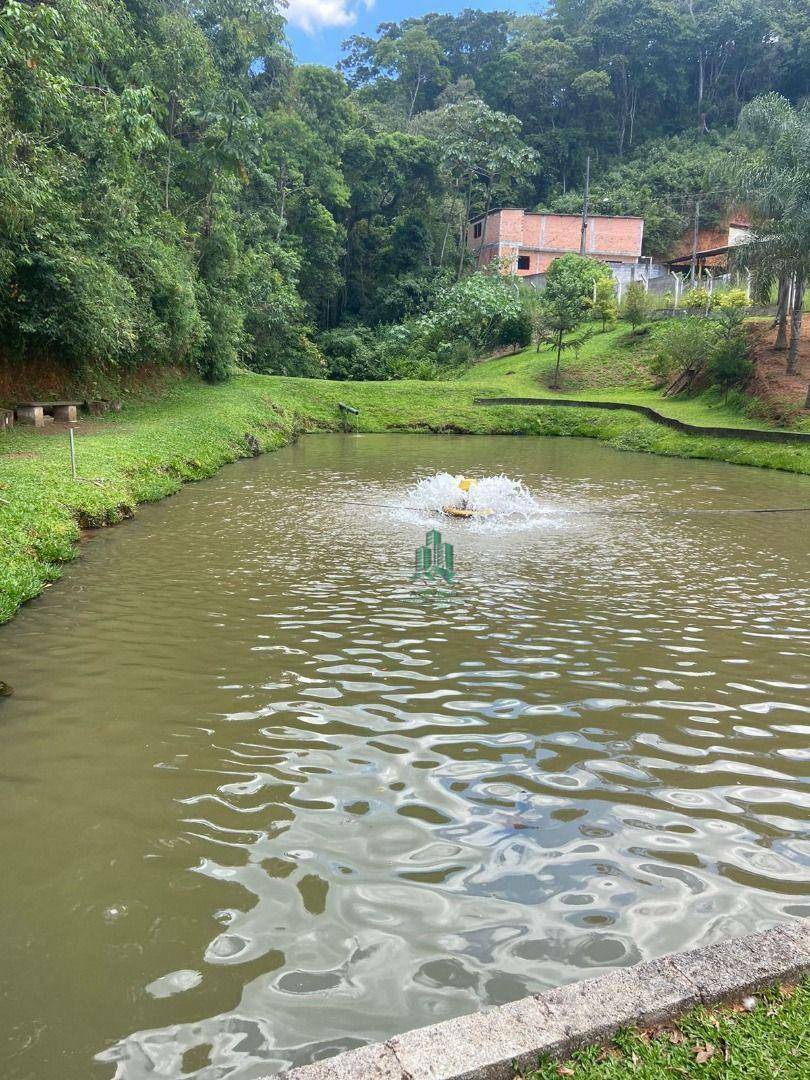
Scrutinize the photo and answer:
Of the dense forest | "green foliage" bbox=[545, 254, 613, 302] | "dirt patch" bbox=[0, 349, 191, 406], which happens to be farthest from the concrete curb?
"green foliage" bbox=[545, 254, 613, 302]

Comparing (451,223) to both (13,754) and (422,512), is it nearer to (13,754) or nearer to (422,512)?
(422,512)

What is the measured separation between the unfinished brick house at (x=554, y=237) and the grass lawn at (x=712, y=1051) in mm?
50452

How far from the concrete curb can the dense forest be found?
13.1 m

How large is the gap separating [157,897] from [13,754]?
1.75 meters

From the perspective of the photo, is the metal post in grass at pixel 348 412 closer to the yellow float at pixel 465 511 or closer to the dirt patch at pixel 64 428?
the dirt patch at pixel 64 428

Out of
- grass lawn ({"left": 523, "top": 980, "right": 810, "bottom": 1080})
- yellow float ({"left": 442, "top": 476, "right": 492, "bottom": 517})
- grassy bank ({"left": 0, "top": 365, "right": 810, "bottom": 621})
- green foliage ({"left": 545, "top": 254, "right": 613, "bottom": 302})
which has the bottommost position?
grass lawn ({"left": 523, "top": 980, "right": 810, "bottom": 1080})

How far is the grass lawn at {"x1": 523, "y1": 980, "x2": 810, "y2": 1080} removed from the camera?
6.93 feet

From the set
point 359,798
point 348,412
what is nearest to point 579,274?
point 348,412

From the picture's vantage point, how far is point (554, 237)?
49625mm

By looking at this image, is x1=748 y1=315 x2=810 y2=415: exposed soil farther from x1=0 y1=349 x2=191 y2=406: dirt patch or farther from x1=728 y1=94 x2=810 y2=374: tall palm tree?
x1=0 y1=349 x2=191 y2=406: dirt patch

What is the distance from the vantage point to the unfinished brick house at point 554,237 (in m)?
48.8

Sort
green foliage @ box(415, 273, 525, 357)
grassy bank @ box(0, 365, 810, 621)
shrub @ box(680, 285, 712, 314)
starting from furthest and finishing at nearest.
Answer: green foliage @ box(415, 273, 525, 357) → shrub @ box(680, 285, 712, 314) → grassy bank @ box(0, 365, 810, 621)

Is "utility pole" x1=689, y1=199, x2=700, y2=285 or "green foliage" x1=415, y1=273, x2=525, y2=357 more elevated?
"utility pole" x1=689, y1=199, x2=700, y2=285

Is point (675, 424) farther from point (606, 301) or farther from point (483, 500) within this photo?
point (606, 301)
